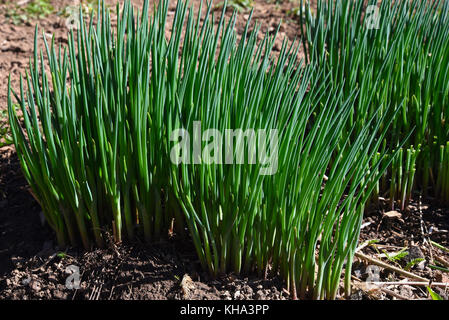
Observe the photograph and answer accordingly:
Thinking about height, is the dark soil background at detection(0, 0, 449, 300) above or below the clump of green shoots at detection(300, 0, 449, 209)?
below

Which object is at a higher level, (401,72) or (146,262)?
(401,72)

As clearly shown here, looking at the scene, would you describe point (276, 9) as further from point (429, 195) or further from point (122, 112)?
point (122, 112)

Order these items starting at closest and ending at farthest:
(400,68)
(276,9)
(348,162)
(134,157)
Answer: (348,162), (134,157), (400,68), (276,9)

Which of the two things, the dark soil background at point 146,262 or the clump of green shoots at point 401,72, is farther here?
the clump of green shoots at point 401,72

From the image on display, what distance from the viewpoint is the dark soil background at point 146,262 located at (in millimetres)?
1765

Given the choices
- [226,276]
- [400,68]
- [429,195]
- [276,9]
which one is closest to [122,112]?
[226,276]

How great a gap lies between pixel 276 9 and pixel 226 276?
7.93ft

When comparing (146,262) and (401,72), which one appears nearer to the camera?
(146,262)

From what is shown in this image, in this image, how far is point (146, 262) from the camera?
1.83 m

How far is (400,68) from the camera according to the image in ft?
6.98

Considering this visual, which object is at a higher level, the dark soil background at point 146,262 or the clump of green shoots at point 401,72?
the clump of green shoots at point 401,72

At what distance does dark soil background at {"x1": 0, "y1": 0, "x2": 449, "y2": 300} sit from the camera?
176cm

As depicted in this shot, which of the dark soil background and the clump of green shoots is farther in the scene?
the clump of green shoots
